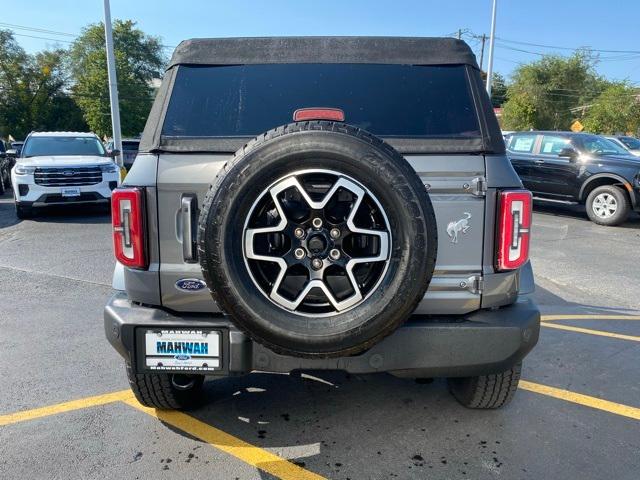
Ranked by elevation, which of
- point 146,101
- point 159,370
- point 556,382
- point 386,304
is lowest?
point 556,382

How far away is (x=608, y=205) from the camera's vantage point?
10609mm

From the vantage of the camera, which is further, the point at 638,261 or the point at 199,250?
the point at 638,261

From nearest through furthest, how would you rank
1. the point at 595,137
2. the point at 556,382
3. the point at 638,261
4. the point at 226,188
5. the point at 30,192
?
the point at 226,188, the point at 556,382, the point at 638,261, the point at 30,192, the point at 595,137

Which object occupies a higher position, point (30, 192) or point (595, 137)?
point (595, 137)

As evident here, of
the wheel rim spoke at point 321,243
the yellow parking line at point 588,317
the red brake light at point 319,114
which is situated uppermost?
the red brake light at point 319,114

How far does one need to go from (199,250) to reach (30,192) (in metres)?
9.70

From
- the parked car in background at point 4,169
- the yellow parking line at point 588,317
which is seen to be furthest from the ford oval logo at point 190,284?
the parked car in background at point 4,169

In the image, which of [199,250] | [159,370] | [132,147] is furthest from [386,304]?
[132,147]

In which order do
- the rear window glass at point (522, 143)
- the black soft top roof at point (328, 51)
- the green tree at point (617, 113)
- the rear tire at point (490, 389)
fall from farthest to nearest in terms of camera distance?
the green tree at point (617, 113) → the rear window glass at point (522, 143) → the rear tire at point (490, 389) → the black soft top roof at point (328, 51)

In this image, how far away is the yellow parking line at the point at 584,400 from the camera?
329 centimetres

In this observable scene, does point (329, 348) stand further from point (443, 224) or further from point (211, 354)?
point (443, 224)

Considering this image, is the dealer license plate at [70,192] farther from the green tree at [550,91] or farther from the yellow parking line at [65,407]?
the green tree at [550,91]

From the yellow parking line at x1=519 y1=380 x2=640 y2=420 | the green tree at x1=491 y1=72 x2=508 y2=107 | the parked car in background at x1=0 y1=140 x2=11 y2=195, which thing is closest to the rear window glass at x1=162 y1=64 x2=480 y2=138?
the yellow parking line at x1=519 y1=380 x2=640 y2=420

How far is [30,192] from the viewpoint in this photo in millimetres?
Answer: 10375
